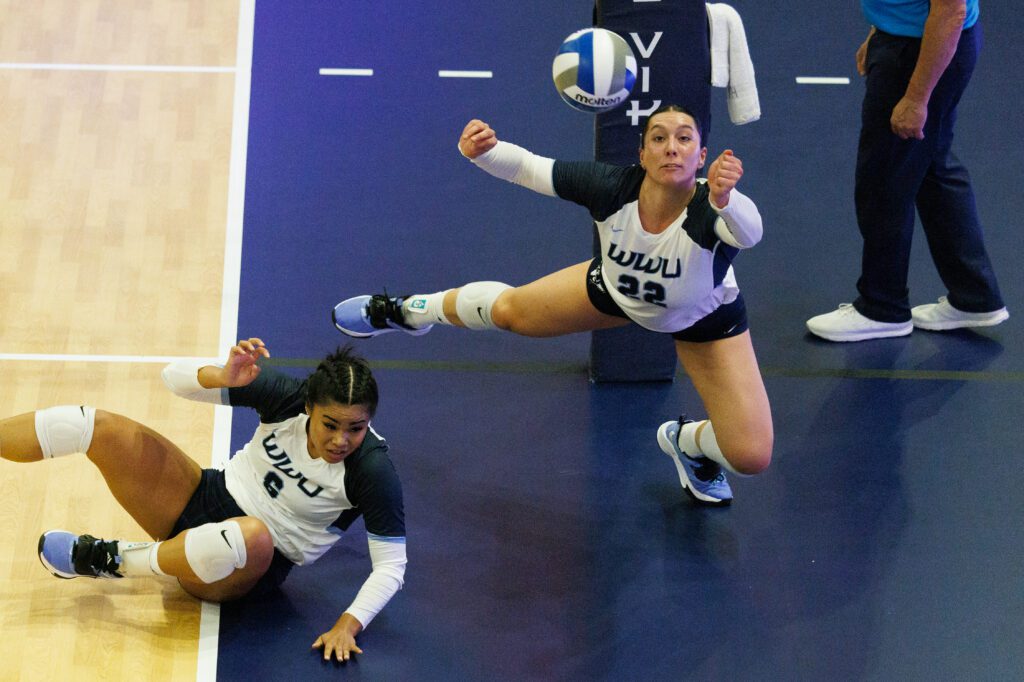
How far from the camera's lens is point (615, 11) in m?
5.23

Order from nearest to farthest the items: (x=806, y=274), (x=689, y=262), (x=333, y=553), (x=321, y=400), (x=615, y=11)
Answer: (x=321, y=400) < (x=689, y=262) < (x=333, y=553) < (x=615, y=11) < (x=806, y=274)

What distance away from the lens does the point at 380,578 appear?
432 cm

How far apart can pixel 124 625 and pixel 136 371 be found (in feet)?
4.68

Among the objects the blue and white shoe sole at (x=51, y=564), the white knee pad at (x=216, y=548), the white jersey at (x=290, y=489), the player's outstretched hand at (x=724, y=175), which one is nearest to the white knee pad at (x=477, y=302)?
the white jersey at (x=290, y=489)

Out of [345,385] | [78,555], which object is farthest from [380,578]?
[78,555]

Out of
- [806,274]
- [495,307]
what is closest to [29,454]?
[495,307]

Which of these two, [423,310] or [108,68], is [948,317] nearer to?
[423,310]

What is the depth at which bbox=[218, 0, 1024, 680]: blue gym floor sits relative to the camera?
4.59 m

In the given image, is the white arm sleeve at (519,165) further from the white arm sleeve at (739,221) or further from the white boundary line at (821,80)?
the white boundary line at (821,80)

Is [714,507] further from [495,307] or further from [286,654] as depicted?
[286,654]

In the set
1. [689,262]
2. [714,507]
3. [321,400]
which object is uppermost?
[689,262]

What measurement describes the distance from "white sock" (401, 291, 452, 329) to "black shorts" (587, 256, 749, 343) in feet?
2.27

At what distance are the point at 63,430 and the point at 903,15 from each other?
3606mm

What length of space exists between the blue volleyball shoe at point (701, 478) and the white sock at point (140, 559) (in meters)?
1.95
